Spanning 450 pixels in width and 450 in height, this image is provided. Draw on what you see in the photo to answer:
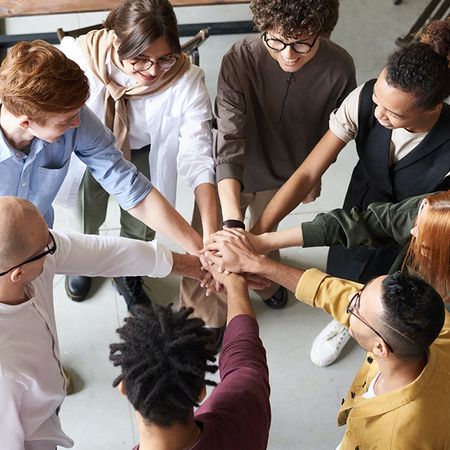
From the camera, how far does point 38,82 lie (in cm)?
166

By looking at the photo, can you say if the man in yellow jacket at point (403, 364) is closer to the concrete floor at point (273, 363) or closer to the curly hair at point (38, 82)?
the concrete floor at point (273, 363)

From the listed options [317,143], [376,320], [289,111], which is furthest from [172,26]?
[376,320]

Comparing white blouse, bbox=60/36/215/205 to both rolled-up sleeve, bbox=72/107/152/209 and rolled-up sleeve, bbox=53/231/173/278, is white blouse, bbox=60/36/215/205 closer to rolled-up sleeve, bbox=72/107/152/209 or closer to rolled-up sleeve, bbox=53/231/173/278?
rolled-up sleeve, bbox=72/107/152/209

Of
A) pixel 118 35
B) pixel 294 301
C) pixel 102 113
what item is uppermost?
pixel 118 35

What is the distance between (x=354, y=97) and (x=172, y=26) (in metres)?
0.65

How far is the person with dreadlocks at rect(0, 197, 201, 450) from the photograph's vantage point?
1.51 metres

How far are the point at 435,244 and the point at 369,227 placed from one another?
318 mm

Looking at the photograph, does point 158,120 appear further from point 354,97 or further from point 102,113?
point 354,97

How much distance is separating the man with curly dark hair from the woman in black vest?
0.14 meters

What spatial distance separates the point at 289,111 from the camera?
2264mm

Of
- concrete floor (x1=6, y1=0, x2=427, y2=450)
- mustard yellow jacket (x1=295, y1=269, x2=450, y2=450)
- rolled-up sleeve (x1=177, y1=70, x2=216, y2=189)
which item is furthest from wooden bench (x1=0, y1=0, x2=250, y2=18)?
mustard yellow jacket (x1=295, y1=269, x2=450, y2=450)

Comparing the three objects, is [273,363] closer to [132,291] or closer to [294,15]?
[132,291]

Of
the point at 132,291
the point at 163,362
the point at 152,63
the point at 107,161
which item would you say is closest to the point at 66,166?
the point at 107,161

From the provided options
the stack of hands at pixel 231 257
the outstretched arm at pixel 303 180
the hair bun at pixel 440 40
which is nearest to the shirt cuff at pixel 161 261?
the stack of hands at pixel 231 257
